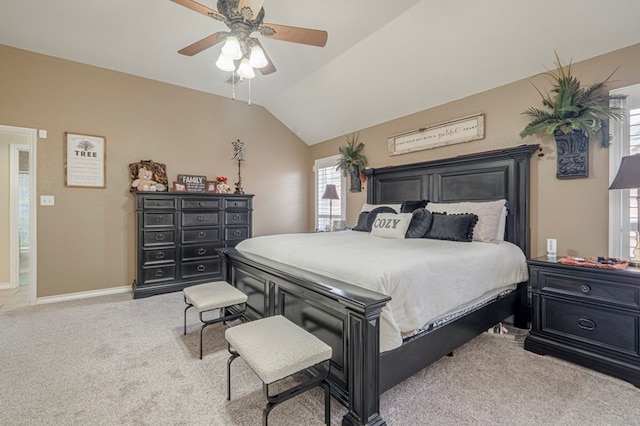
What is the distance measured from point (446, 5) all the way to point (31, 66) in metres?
4.99

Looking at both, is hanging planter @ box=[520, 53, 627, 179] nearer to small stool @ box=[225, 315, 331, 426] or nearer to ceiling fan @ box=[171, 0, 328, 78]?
ceiling fan @ box=[171, 0, 328, 78]

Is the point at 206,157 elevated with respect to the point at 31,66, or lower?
lower

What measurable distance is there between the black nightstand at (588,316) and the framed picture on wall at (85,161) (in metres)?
5.34

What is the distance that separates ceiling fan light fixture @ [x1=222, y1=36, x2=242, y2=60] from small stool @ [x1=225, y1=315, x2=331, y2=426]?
2.09 metres

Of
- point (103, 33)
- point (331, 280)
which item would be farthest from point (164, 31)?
point (331, 280)

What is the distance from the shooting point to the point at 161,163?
15.0 ft

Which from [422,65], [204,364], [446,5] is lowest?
[204,364]

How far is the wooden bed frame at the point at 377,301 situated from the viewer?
1.51 meters

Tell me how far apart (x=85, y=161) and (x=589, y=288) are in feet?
19.0

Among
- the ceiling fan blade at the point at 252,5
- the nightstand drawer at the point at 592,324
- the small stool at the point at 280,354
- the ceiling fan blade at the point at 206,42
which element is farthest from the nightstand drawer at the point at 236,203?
the nightstand drawer at the point at 592,324

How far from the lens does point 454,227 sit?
299 cm

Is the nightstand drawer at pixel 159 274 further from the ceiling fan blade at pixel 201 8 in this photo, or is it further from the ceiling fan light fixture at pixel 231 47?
the ceiling fan blade at pixel 201 8

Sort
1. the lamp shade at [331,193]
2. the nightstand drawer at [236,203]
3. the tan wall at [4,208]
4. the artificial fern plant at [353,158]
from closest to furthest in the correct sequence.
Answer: the tan wall at [4,208] < the nightstand drawer at [236,203] < the artificial fern plant at [353,158] < the lamp shade at [331,193]

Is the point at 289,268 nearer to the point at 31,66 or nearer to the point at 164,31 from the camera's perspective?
the point at 164,31
